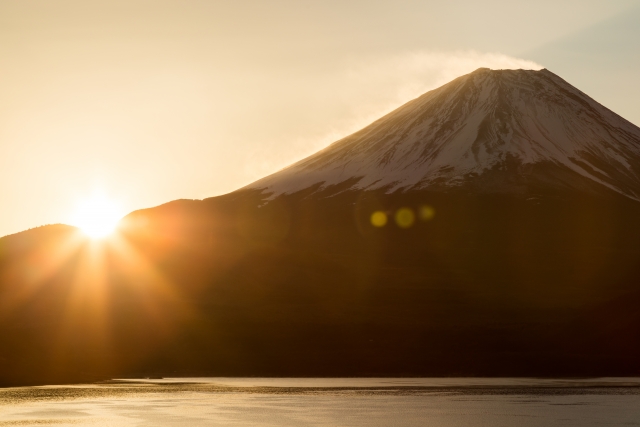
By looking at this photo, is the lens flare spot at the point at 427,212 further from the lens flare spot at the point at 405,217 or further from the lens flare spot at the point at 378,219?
the lens flare spot at the point at 378,219

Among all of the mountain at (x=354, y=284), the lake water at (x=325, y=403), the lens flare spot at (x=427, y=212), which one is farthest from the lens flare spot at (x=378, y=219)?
the lake water at (x=325, y=403)

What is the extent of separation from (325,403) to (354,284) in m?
68.7

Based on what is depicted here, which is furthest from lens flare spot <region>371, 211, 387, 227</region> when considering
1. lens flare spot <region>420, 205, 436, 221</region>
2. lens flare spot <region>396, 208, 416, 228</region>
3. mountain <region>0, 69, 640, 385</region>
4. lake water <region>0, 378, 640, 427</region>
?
lake water <region>0, 378, 640, 427</region>

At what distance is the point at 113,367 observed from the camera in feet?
264

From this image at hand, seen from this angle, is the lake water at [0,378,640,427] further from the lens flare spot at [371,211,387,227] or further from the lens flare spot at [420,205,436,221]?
the lens flare spot at [420,205,436,221]

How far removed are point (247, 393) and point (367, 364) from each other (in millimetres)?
26455

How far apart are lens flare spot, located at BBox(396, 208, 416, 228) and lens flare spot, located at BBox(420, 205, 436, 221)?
170 centimetres

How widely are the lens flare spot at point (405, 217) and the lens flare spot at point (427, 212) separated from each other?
1.70m

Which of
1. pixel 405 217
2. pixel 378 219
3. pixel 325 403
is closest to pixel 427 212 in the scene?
pixel 405 217

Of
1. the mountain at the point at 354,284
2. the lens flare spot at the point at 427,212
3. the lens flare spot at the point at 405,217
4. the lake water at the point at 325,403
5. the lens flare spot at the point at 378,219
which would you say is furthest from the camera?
the lens flare spot at the point at 427,212

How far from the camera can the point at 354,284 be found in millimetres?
120500

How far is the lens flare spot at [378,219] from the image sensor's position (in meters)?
174

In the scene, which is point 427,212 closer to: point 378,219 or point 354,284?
point 378,219

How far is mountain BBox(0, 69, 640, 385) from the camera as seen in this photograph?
84.6 metres
